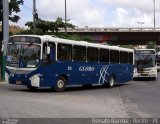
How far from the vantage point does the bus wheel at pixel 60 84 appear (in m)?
24.4

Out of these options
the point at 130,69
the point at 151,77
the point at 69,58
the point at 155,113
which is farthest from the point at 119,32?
the point at 155,113

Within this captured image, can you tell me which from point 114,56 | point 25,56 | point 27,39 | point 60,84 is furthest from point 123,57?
point 25,56

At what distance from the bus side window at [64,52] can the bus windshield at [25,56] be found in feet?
4.75

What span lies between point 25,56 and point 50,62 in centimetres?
126

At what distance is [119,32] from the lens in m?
82.3

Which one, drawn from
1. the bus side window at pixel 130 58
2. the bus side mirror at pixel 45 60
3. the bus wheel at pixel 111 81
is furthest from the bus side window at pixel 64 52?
the bus side window at pixel 130 58

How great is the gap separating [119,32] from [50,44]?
196 ft

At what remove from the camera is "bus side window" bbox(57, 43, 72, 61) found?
2409 centimetres

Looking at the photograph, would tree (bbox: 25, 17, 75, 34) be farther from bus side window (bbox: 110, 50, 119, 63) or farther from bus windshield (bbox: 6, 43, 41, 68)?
bus windshield (bbox: 6, 43, 41, 68)

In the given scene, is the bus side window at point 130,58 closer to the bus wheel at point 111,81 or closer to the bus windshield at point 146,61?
the bus wheel at point 111,81

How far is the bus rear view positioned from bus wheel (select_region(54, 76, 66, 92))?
1968cm

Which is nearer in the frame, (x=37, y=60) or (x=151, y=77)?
(x=37, y=60)

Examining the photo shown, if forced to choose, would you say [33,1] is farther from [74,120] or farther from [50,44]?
[74,120]

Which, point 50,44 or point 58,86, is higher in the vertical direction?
point 50,44
